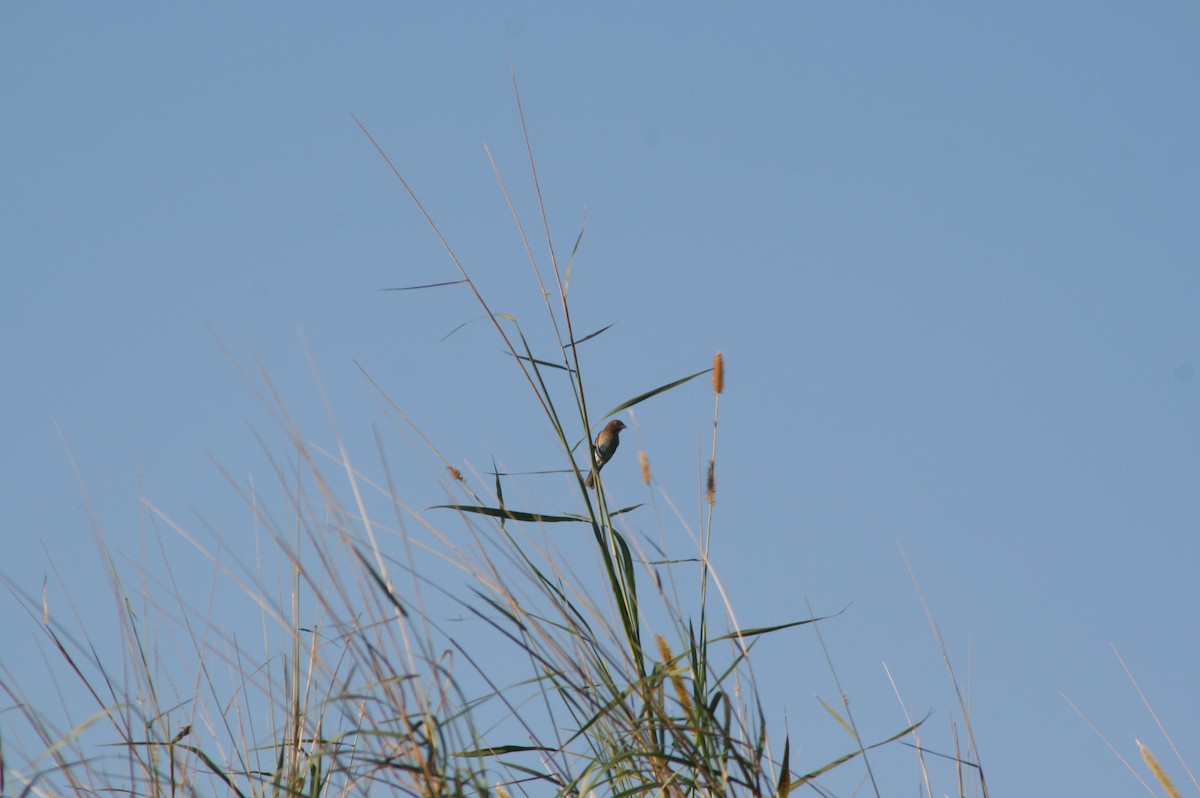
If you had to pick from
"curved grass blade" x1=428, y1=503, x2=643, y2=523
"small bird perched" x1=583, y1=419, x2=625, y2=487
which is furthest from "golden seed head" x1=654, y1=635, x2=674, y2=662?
"small bird perched" x1=583, y1=419, x2=625, y2=487

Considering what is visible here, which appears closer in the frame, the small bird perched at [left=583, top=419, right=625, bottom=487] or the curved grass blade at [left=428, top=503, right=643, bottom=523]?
the curved grass blade at [left=428, top=503, right=643, bottom=523]

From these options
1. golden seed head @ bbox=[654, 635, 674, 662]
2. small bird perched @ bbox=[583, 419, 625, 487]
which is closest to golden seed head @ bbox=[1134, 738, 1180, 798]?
golden seed head @ bbox=[654, 635, 674, 662]

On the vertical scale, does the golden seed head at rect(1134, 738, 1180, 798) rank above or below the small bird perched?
below

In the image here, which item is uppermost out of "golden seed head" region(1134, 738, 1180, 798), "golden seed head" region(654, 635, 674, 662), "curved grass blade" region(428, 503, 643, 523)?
"curved grass blade" region(428, 503, 643, 523)

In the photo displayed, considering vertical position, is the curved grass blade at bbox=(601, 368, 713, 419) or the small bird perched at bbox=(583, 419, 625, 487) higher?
the small bird perched at bbox=(583, 419, 625, 487)

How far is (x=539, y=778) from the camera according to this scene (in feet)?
5.52

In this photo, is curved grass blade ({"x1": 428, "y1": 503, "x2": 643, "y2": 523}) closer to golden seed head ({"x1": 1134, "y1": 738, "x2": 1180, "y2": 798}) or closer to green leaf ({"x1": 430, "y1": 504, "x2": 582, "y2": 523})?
green leaf ({"x1": 430, "y1": 504, "x2": 582, "y2": 523})

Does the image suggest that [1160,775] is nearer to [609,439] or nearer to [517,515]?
[517,515]

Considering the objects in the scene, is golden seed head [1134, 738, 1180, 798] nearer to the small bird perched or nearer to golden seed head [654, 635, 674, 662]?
golden seed head [654, 635, 674, 662]

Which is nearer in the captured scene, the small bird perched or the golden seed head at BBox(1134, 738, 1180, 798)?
the golden seed head at BBox(1134, 738, 1180, 798)

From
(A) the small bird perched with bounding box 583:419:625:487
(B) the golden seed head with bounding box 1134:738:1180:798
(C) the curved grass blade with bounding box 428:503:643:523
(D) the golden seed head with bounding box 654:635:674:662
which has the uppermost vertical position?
(A) the small bird perched with bounding box 583:419:625:487

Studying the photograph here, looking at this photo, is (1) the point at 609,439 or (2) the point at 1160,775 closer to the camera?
(2) the point at 1160,775

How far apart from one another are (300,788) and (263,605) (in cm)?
30

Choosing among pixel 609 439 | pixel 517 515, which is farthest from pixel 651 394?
pixel 609 439
